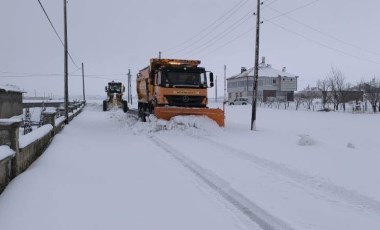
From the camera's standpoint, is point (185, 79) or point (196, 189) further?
point (185, 79)

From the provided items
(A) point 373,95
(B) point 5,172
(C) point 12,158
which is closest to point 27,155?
(C) point 12,158

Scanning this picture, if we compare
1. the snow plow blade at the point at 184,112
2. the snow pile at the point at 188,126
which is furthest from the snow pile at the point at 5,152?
the snow plow blade at the point at 184,112

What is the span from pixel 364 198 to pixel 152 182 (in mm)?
3763

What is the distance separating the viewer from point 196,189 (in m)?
7.36

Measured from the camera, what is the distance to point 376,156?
36.9ft

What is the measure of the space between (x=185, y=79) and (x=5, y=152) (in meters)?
12.9

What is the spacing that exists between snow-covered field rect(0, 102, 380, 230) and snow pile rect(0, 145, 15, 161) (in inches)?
23.5

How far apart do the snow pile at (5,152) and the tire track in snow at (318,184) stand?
5316 millimetres

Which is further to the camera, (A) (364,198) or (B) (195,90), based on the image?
(B) (195,90)

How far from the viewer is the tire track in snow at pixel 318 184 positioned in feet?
20.9

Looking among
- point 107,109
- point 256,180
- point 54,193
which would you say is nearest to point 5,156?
point 54,193

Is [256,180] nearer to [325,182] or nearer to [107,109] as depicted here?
[325,182]

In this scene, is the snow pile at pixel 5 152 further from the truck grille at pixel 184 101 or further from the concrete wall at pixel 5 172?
the truck grille at pixel 184 101

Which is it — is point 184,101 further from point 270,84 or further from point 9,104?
point 270,84
